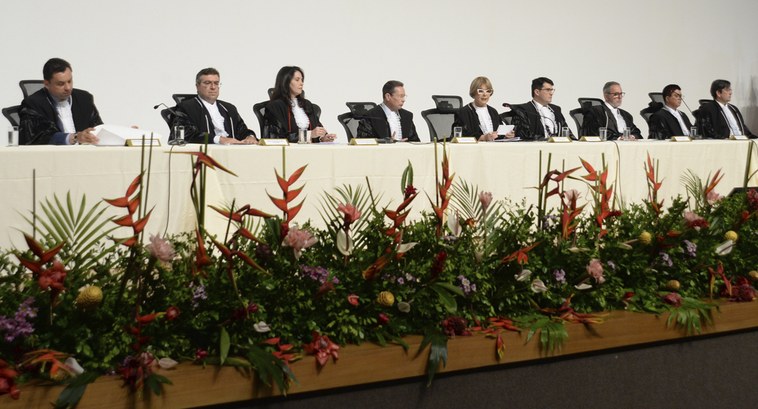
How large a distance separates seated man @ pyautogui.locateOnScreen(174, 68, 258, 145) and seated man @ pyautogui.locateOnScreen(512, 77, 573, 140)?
2.08 m

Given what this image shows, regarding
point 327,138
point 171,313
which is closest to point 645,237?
point 171,313

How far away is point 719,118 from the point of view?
7.52 meters

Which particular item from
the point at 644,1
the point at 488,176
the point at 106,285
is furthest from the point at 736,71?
the point at 106,285

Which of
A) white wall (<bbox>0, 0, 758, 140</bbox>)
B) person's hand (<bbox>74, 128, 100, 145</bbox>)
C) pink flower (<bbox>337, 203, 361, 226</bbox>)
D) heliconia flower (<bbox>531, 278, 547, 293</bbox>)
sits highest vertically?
white wall (<bbox>0, 0, 758, 140</bbox>)

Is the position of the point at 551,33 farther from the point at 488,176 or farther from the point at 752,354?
the point at 752,354

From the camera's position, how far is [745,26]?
998cm

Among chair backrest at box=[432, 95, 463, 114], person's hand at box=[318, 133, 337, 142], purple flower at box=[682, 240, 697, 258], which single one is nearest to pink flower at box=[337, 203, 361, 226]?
purple flower at box=[682, 240, 697, 258]

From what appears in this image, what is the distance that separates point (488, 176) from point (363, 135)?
1630 millimetres

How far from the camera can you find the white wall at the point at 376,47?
20.8 feet

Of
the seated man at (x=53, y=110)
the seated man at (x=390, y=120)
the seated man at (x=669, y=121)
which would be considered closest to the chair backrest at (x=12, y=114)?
the seated man at (x=53, y=110)

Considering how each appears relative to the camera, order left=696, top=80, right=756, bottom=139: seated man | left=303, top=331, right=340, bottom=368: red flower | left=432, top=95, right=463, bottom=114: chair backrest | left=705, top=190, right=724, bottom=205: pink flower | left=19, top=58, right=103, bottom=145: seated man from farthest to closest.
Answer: left=696, top=80, right=756, bottom=139: seated man, left=432, top=95, right=463, bottom=114: chair backrest, left=19, top=58, right=103, bottom=145: seated man, left=705, top=190, right=724, bottom=205: pink flower, left=303, top=331, right=340, bottom=368: red flower

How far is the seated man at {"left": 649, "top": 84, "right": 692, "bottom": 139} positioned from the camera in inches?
281

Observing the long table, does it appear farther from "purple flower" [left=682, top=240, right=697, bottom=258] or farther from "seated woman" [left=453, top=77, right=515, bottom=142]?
"seated woman" [left=453, top=77, right=515, bottom=142]

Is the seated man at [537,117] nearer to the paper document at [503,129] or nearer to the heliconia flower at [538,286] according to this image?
the paper document at [503,129]
